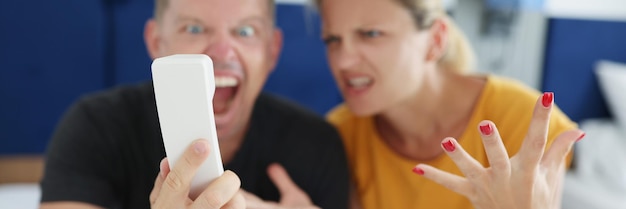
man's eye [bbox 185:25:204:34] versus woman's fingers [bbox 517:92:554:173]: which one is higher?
man's eye [bbox 185:25:204:34]

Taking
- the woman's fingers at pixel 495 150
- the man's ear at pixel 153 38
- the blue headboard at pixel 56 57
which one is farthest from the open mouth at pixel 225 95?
the blue headboard at pixel 56 57

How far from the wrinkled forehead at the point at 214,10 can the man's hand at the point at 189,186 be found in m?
0.27

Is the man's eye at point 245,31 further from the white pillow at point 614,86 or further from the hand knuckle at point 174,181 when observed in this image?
the white pillow at point 614,86

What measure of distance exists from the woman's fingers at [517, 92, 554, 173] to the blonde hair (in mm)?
337

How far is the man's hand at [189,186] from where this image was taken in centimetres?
42

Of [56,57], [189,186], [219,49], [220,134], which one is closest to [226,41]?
[219,49]

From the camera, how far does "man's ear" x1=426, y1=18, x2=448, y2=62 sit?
847mm

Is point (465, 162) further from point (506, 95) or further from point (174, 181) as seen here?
point (506, 95)

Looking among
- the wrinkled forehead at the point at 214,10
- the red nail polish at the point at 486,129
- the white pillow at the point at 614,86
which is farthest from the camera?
the white pillow at the point at 614,86

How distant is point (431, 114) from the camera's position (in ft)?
2.89

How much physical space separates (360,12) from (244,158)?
25 cm

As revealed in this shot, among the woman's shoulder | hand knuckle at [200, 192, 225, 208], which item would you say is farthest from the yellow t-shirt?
hand knuckle at [200, 192, 225, 208]

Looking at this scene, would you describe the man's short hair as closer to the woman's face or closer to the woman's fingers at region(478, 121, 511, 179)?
the woman's face

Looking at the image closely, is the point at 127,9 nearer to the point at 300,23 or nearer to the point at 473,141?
the point at 300,23
